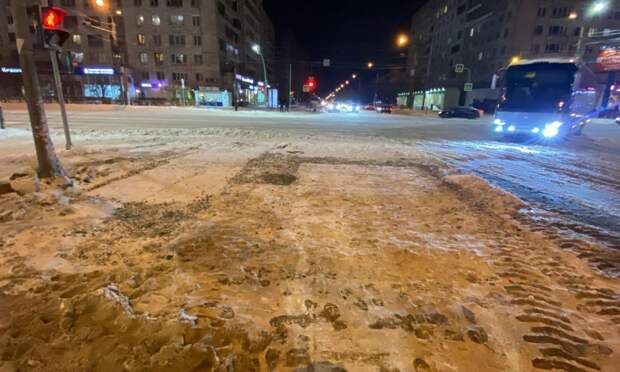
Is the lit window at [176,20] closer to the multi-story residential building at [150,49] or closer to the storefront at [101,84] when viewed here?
the multi-story residential building at [150,49]

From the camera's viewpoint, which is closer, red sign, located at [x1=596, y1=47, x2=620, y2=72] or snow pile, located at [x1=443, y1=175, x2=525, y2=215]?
snow pile, located at [x1=443, y1=175, x2=525, y2=215]

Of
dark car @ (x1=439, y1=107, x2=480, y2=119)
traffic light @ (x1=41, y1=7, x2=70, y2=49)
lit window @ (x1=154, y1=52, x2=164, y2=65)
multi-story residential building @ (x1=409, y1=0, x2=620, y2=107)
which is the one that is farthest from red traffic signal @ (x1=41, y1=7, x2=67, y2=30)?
multi-story residential building @ (x1=409, y1=0, x2=620, y2=107)

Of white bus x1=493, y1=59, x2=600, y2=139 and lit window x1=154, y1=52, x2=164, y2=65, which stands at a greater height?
lit window x1=154, y1=52, x2=164, y2=65

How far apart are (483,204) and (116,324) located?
6.24m

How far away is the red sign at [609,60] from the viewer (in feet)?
133

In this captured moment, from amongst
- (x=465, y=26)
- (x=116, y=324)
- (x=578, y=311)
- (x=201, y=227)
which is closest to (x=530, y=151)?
(x=578, y=311)

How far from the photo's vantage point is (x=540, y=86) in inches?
623

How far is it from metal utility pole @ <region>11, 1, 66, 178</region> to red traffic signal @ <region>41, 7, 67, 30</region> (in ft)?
3.40

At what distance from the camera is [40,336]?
264cm

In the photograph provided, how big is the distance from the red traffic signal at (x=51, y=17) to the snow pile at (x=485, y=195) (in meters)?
9.64

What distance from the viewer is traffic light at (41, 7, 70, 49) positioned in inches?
273

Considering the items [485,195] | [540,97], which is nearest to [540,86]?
[540,97]

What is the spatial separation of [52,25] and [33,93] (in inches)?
87.9

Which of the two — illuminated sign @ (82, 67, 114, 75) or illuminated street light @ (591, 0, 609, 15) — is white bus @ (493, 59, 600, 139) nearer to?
illuminated street light @ (591, 0, 609, 15)
